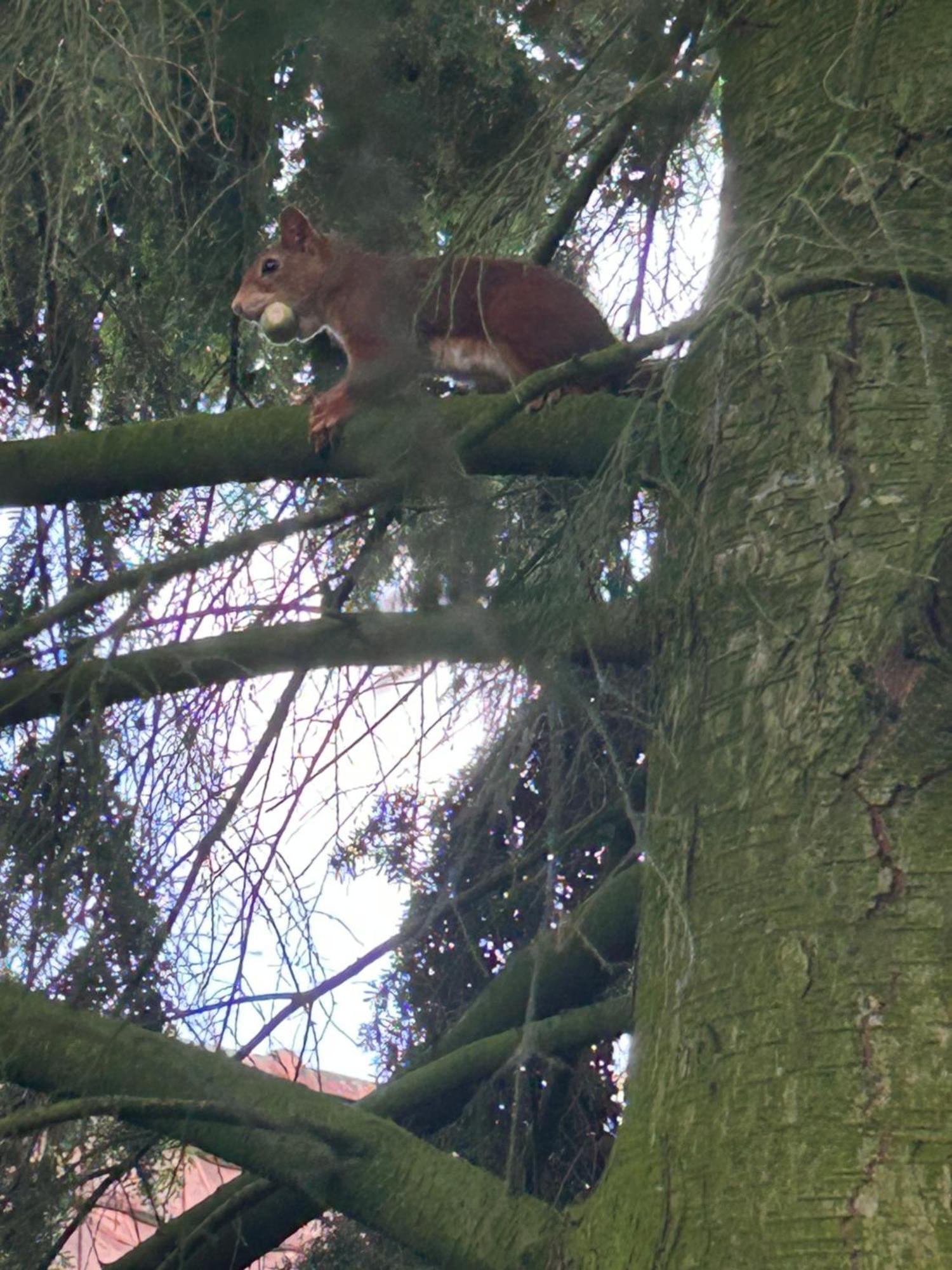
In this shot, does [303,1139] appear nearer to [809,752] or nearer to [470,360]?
[809,752]

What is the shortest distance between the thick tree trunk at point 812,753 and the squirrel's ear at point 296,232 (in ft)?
5.57

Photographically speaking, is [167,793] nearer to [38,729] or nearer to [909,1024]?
[38,729]

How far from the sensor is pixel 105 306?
12.6 ft

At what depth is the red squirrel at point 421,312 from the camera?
3.86 metres

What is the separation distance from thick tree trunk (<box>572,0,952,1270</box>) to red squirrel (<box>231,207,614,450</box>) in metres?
1.11

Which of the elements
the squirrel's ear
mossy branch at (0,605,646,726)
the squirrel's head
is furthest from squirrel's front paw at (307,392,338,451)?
the squirrel's ear

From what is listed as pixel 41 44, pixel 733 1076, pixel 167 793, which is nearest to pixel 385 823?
pixel 167 793

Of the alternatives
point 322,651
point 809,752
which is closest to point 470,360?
point 322,651

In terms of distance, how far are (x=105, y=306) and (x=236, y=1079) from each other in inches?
81.9

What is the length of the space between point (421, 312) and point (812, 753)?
2.26m

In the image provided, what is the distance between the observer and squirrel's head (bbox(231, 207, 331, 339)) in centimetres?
383

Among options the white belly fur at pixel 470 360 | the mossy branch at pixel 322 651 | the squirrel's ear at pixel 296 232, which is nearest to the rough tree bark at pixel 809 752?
the mossy branch at pixel 322 651

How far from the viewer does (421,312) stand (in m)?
4.17

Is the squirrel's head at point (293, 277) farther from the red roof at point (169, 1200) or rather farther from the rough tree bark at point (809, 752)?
the red roof at point (169, 1200)
